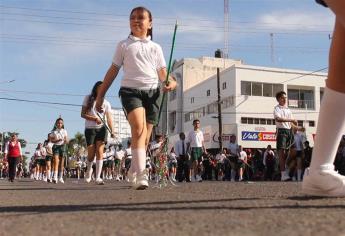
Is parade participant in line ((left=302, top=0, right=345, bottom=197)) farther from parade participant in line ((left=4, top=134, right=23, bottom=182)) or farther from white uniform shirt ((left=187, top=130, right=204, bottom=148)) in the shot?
parade participant in line ((left=4, top=134, right=23, bottom=182))

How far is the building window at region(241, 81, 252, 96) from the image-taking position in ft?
163

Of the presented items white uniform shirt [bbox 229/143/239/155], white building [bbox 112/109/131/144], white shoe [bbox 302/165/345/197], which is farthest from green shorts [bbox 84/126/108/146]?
white building [bbox 112/109/131/144]

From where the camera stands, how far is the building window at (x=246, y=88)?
49713 millimetres

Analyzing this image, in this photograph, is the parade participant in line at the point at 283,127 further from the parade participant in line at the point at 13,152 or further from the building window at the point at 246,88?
the building window at the point at 246,88

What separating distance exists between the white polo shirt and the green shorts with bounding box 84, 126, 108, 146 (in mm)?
3504

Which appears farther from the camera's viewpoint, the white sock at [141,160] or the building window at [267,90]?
the building window at [267,90]

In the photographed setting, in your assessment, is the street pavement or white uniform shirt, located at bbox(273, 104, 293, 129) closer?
the street pavement

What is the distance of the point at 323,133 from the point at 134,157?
2.55 m

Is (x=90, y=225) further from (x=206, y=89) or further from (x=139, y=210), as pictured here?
(x=206, y=89)

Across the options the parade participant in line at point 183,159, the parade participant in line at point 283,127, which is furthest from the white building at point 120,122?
the parade participant in line at point 283,127

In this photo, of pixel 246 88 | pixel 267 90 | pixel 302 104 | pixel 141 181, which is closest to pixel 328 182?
pixel 141 181

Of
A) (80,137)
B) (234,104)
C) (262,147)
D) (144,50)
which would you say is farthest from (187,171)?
(80,137)

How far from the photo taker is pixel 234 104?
162 ft

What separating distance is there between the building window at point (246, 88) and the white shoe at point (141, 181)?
148 feet
